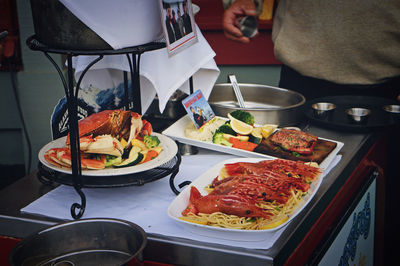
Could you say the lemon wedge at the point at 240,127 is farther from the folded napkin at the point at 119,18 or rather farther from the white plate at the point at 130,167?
the folded napkin at the point at 119,18

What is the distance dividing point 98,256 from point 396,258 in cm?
240

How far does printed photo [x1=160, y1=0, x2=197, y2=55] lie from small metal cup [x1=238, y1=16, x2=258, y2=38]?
857 mm

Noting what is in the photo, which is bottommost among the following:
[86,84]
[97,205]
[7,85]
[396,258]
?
[396,258]

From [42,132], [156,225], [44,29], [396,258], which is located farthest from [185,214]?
[42,132]

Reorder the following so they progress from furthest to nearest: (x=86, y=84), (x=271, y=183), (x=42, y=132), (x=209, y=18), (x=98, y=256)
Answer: (x=209, y=18)
(x=42, y=132)
(x=86, y=84)
(x=271, y=183)
(x=98, y=256)

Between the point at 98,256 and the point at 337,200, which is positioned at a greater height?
the point at 98,256

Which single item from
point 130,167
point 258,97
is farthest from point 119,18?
point 258,97

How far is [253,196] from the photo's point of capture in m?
1.36

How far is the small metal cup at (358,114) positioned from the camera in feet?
7.11

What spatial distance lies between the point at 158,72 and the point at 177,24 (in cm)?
27

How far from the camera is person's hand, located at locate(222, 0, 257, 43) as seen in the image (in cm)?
254

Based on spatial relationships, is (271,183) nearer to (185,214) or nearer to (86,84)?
(185,214)

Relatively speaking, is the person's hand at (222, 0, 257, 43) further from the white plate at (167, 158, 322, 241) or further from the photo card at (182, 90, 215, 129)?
the white plate at (167, 158, 322, 241)

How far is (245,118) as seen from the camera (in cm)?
205
